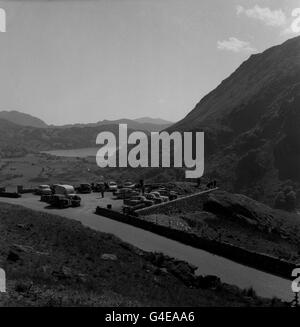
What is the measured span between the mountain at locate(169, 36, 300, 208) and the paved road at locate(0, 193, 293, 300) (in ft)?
199

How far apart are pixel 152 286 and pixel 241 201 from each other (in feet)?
100

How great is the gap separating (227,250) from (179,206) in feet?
50.1

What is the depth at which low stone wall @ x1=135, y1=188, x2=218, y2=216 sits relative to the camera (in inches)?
1306

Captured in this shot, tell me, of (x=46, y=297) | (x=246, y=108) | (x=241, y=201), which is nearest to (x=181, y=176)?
(x=246, y=108)

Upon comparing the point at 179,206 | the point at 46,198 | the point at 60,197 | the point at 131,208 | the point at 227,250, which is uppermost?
the point at 60,197

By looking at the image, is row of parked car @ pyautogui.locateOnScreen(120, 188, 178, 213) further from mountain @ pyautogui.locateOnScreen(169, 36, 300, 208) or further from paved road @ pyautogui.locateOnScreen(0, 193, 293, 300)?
mountain @ pyautogui.locateOnScreen(169, 36, 300, 208)

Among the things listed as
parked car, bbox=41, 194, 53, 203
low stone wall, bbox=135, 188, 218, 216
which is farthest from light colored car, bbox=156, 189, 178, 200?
parked car, bbox=41, 194, 53, 203

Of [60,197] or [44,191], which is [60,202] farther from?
[44,191]

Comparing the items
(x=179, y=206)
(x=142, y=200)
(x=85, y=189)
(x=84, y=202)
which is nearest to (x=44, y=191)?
(x=84, y=202)

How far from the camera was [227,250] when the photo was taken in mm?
22391

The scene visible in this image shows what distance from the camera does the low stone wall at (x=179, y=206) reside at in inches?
1306

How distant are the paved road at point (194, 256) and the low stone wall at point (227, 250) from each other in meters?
0.35

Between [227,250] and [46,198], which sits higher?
[46,198]
